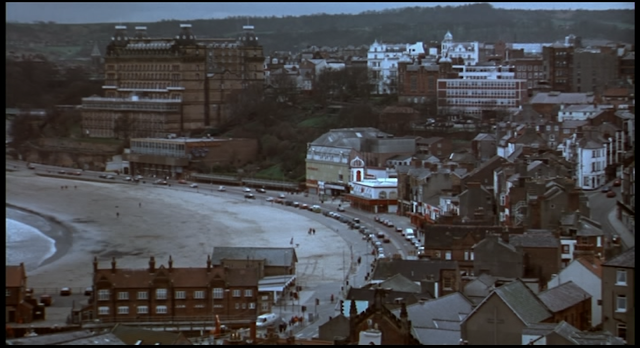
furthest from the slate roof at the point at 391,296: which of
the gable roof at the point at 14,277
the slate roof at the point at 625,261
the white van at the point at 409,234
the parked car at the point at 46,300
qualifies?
the white van at the point at 409,234

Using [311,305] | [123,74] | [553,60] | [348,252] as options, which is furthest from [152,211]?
[123,74]

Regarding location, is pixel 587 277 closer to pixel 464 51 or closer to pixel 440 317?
pixel 440 317

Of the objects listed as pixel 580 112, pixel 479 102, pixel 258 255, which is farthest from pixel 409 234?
pixel 479 102

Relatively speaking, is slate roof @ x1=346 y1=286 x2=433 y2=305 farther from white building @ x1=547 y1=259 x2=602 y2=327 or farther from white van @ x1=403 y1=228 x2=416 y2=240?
white van @ x1=403 y1=228 x2=416 y2=240

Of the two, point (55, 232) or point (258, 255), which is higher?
point (258, 255)

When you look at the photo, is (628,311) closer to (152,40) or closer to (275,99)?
(275,99)

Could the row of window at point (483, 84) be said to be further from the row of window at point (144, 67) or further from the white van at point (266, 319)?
the white van at point (266, 319)
